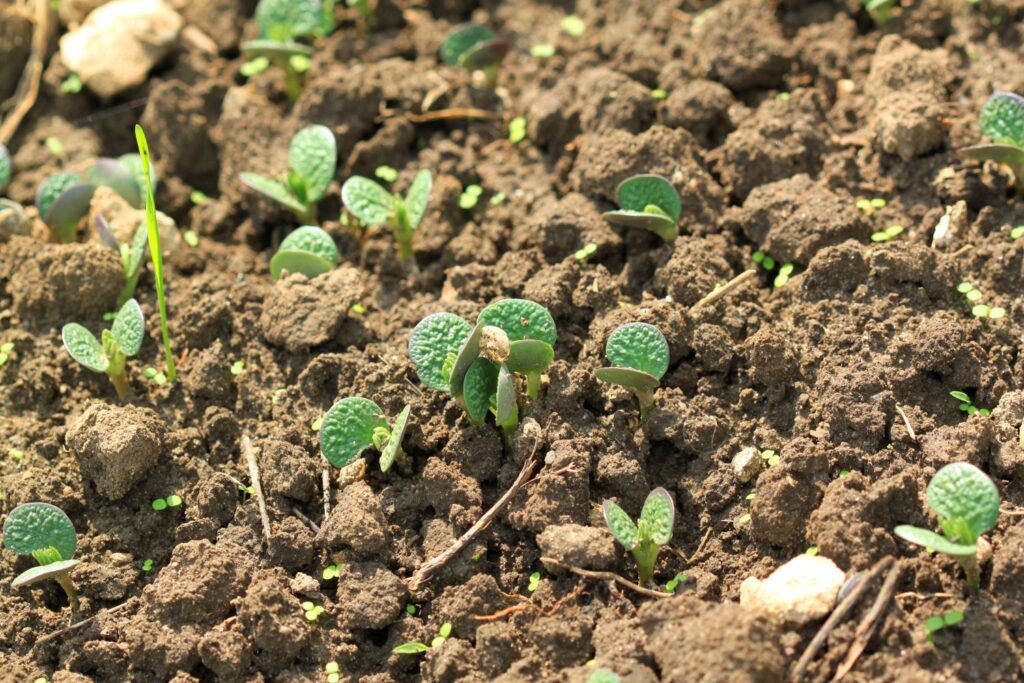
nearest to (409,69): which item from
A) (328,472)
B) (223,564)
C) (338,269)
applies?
(338,269)

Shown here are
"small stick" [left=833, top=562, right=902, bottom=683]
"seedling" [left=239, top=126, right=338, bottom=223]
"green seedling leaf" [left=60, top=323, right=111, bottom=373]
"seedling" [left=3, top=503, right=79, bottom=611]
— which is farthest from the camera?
"seedling" [left=239, top=126, right=338, bottom=223]

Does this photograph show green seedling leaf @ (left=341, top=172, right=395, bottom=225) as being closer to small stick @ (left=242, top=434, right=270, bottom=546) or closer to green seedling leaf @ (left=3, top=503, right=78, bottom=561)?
small stick @ (left=242, top=434, right=270, bottom=546)

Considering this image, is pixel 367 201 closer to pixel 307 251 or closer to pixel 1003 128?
pixel 307 251

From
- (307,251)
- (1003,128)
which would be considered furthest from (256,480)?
(1003,128)

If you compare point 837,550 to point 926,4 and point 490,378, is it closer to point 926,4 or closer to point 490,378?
point 490,378

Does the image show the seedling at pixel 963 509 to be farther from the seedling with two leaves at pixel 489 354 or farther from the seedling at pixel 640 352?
the seedling with two leaves at pixel 489 354

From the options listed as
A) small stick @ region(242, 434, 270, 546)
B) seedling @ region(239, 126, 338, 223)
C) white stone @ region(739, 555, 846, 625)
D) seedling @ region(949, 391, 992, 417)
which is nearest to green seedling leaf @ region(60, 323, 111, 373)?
small stick @ region(242, 434, 270, 546)

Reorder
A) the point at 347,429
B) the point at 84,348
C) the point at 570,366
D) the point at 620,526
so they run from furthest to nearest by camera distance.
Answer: the point at 84,348, the point at 570,366, the point at 347,429, the point at 620,526
